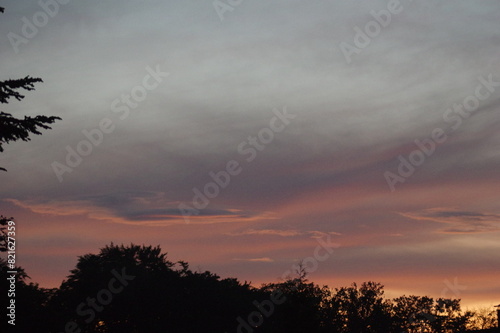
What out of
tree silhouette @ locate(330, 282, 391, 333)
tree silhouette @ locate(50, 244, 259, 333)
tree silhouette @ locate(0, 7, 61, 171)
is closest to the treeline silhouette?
tree silhouette @ locate(50, 244, 259, 333)

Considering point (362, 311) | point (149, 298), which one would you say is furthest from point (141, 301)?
point (362, 311)

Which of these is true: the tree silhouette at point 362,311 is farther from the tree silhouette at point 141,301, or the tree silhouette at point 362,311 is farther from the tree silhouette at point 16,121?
the tree silhouette at point 16,121

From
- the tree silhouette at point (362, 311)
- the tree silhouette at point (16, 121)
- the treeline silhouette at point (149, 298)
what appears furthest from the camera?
the tree silhouette at point (362, 311)

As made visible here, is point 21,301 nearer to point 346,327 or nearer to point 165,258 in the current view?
point 165,258

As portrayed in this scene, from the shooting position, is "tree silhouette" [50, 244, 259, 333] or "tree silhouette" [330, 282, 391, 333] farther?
"tree silhouette" [330, 282, 391, 333]

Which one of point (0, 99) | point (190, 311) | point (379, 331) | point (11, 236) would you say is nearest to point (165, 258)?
point (190, 311)

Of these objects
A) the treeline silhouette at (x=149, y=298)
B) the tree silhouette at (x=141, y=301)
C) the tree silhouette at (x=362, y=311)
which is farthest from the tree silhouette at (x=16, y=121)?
the tree silhouette at (x=362, y=311)

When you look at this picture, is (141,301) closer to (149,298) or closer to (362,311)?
(149,298)

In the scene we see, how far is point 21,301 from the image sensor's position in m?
55.2

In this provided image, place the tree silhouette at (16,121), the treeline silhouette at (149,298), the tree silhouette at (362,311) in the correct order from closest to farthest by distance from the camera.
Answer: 1. the tree silhouette at (16,121)
2. the treeline silhouette at (149,298)
3. the tree silhouette at (362,311)

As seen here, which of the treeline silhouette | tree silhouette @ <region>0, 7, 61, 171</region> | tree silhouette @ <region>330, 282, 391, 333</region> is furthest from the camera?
tree silhouette @ <region>330, 282, 391, 333</region>

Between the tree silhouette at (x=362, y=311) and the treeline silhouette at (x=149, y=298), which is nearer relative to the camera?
the treeline silhouette at (x=149, y=298)

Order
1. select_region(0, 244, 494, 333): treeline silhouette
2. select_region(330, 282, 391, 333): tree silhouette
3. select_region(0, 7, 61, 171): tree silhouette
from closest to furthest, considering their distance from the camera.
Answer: select_region(0, 7, 61, 171): tree silhouette
select_region(0, 244, 494, 333): treeline silhouette
select_region(330, 282, 391, 333): tree silhouette

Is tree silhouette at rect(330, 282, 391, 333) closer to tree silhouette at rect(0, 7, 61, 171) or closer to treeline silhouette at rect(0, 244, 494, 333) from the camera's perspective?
treeline silhouette at rect(0, 244, 494, 333)
